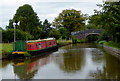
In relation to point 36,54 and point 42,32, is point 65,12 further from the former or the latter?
point 36,54

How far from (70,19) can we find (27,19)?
20.3 metres

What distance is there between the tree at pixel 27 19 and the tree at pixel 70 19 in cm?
1587

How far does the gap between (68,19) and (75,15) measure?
9.54 feet

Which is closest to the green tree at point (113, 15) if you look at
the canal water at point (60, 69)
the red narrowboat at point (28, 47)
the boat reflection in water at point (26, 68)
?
the canal water at point (60, 69)

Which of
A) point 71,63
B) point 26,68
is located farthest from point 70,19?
point 26,68

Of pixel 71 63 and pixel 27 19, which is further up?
pixel 27 19

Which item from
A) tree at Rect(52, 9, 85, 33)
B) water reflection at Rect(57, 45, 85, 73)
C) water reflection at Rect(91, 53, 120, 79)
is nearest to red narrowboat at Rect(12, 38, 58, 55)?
water reflection at Rect(57, 45, 85, 73)

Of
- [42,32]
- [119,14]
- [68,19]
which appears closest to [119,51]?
[119,14]

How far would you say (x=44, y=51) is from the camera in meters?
21.8

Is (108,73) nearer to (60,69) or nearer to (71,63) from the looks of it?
(60,69)

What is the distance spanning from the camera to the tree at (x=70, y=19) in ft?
182

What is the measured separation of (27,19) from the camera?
1513 inches

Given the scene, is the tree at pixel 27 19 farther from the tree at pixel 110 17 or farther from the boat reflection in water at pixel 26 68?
the boat reflection in water at pixel 26 68

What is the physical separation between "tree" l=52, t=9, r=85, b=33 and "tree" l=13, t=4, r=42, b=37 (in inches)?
625
